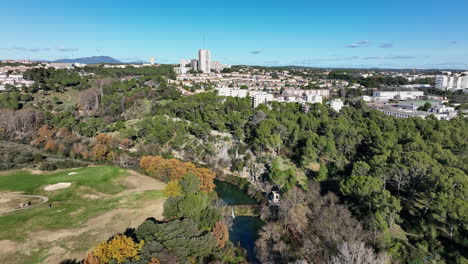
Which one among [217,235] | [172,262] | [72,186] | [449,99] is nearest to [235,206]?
[217,235]

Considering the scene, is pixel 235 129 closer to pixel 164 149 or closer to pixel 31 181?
pixel 164 149

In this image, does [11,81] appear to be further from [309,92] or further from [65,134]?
[309,92]

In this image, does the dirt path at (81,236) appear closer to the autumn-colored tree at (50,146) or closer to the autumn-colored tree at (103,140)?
the autumn-colored tree at (103,140)

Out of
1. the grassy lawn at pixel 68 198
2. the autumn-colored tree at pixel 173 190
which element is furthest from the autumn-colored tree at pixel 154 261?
the grassy lawn at pixel 68 198

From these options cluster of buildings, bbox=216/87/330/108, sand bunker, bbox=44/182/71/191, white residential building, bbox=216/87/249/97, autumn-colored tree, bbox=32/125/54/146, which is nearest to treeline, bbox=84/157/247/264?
sand bunker, bbox=44/182/71/191

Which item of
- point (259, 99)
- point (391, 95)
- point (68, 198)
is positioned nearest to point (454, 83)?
point (391, 95)

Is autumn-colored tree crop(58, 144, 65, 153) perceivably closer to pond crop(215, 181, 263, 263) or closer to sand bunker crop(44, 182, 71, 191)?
sand bunker crop(44, 182, 71, 191)

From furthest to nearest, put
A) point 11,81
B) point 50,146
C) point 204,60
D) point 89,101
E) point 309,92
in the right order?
1. point 204,60
2. point 309,92
3. point 11,81
4. point 89,101
5. point 50,146
